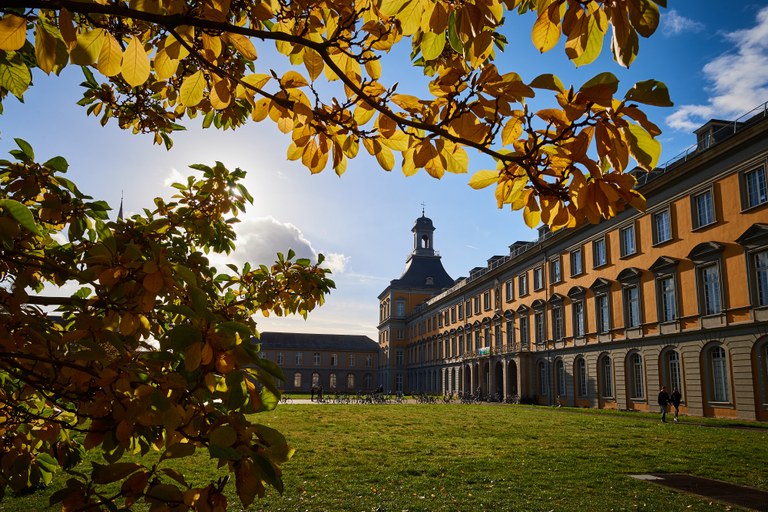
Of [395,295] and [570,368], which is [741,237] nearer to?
[570,368]

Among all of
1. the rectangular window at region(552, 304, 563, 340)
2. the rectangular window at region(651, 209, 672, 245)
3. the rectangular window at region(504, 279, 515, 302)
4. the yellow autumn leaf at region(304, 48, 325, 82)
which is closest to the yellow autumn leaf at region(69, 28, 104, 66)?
the yellow autumn leaf at region(304, 48, 325, 82)

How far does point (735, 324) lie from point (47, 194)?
22.5 meters

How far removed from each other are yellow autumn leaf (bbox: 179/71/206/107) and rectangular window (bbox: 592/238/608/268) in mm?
28638

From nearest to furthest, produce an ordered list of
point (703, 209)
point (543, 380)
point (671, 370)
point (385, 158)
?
1. point (385, 158)
2. point (703, 209)
3. point (671, 370)
4. point (543, 380)

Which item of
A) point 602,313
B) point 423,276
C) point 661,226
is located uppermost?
point 423,276

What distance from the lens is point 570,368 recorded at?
3056cm

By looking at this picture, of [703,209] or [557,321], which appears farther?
[557,321]

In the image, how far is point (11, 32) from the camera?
1421 mm

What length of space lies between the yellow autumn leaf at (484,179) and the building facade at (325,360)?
243 feet

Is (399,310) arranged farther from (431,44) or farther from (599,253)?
(431,44)

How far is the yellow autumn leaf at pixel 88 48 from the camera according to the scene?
146cm

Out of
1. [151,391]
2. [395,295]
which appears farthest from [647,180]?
[395,295]

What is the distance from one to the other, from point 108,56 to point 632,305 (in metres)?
27.5

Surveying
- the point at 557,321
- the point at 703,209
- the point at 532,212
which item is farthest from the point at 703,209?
the point at 532,212
